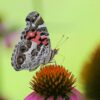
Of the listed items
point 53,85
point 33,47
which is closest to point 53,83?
point 53,85

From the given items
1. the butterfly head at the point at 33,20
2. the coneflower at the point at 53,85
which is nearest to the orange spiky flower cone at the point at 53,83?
the coneflower at the point at 53,85

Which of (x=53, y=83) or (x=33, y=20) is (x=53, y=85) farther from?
(x=33, y=20)

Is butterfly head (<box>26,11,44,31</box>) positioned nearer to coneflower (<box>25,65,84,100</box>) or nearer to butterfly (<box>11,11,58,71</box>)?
butterfly (<box>11,11,58,71</box>)

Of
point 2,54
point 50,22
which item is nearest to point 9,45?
point 2,54

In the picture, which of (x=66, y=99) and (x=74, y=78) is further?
(x=74, y=78)

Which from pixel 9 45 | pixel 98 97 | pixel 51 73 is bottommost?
pixel 98 97

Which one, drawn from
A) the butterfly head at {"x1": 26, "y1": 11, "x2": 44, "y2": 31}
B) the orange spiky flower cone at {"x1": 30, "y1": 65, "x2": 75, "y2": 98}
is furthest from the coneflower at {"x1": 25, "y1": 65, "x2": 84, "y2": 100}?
the butterfly head at {"x1": 26, "y1": 11, "x2": 44, "y2": 31}

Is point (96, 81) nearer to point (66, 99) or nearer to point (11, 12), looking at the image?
point (66, 99)
